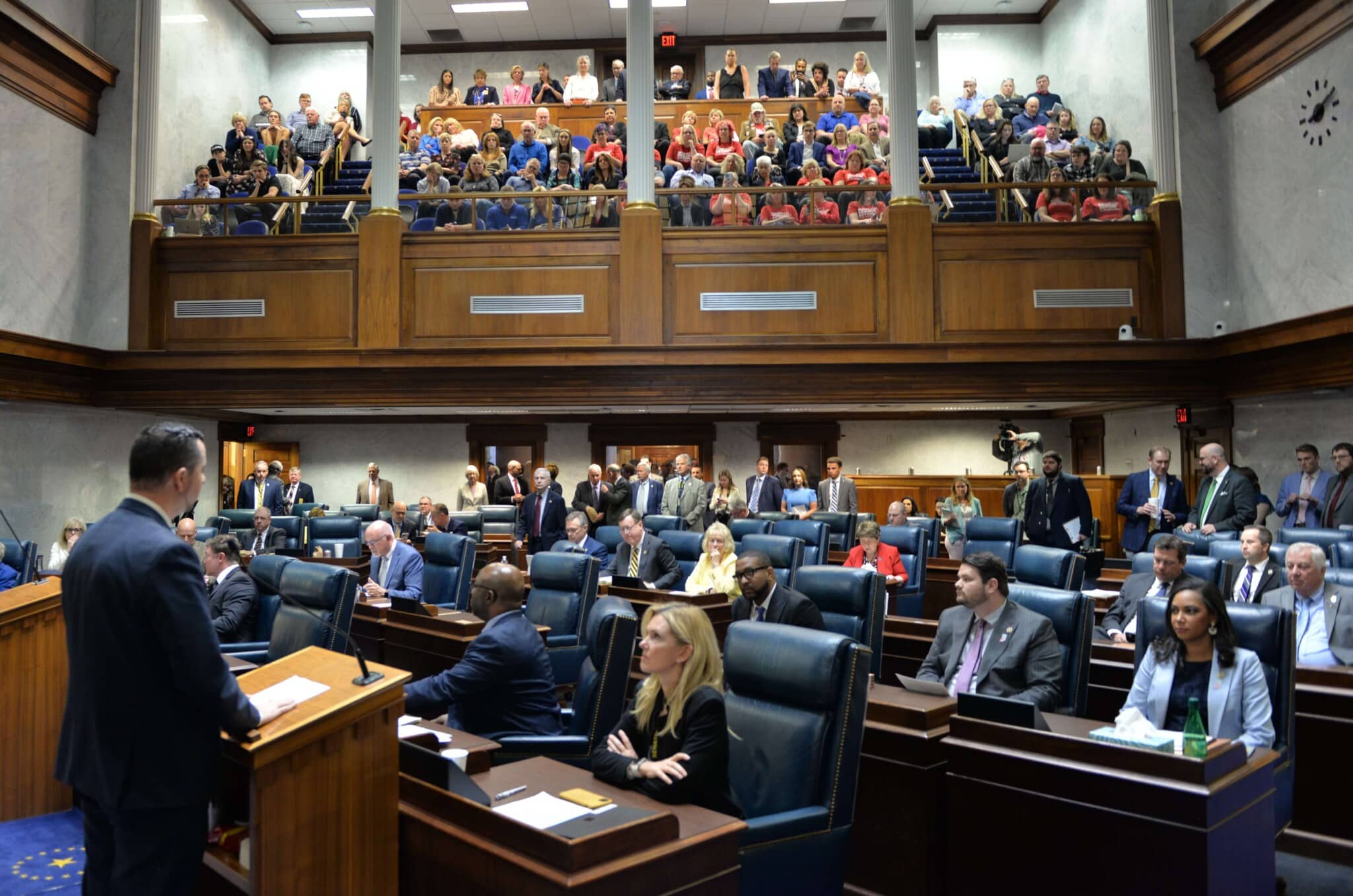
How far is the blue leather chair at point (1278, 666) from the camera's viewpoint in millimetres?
2992

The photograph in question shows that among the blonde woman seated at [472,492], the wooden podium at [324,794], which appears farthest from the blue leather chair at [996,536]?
the blonde woman seated at [472,492]

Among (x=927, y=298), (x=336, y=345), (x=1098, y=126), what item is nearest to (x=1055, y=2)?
(x=1098, y=126)

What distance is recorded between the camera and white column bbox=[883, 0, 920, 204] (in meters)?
8.56

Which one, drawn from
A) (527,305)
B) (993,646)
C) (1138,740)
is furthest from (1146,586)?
(527,305)

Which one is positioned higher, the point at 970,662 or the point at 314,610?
the point at 314,610

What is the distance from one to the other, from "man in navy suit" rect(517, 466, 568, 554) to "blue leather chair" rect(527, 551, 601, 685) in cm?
323

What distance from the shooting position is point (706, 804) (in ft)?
7.75

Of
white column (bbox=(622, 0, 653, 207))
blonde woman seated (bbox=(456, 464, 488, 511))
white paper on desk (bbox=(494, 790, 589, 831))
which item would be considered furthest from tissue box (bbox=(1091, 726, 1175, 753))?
blonde woman seated (bbox=(456, 464, 488, 511))

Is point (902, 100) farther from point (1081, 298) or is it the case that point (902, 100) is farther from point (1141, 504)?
point (1141, 504)

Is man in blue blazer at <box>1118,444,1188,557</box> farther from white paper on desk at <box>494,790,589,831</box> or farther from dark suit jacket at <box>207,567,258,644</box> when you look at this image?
Result: white paper on desk at <box>494,790,589,831</box>

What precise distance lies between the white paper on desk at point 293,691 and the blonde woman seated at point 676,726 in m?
0.72

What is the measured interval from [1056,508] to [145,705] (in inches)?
265

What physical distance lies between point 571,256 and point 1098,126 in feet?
21.2

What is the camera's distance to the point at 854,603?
13.8ft
